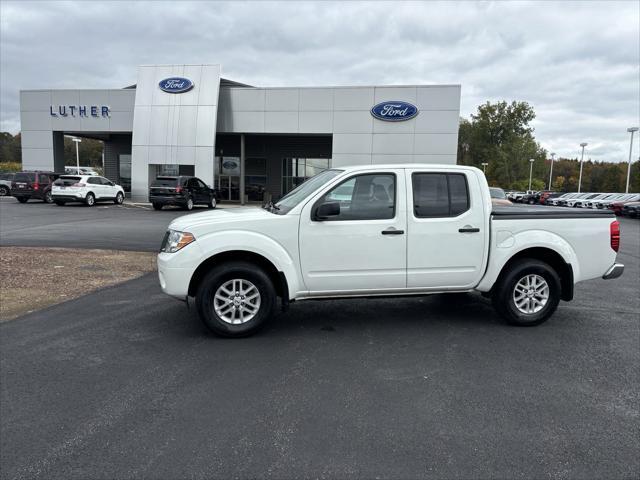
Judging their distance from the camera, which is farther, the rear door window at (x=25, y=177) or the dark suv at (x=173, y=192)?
the rear door window at (x=25, y=177)

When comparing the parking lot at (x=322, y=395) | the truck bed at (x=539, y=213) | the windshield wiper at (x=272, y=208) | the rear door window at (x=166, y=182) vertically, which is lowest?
the parking lot at (x=322, y=395)

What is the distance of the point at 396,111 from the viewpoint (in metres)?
27.9

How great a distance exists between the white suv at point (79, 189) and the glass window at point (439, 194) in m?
23.9

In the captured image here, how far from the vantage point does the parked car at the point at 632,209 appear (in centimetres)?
3027

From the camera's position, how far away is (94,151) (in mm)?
105750

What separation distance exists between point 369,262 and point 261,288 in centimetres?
124

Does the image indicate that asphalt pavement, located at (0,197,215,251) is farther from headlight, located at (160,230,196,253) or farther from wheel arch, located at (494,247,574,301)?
wheel arch, located at (494,247,574,301)

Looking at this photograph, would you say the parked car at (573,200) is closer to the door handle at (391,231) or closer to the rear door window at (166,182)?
the rear door window at (166,182)

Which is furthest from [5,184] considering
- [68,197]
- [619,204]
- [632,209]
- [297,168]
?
[619,204]

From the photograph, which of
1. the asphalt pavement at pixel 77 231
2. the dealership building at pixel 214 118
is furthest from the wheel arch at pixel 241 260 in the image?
the dealership building at pixel 214 118

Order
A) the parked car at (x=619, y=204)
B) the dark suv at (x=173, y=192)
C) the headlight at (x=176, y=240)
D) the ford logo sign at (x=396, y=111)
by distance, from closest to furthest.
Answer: the headlight at (x=176, y=240) → the dark suv at (x=173, y=192) → the ford logo sign at (x=396, y=111) → the parked car at (x=619, y=204)

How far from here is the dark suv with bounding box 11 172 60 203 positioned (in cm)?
2573

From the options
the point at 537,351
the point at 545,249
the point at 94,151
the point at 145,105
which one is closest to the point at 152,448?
the point at 537,351

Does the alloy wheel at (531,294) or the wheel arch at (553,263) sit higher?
the wheel arch at (553,263)
